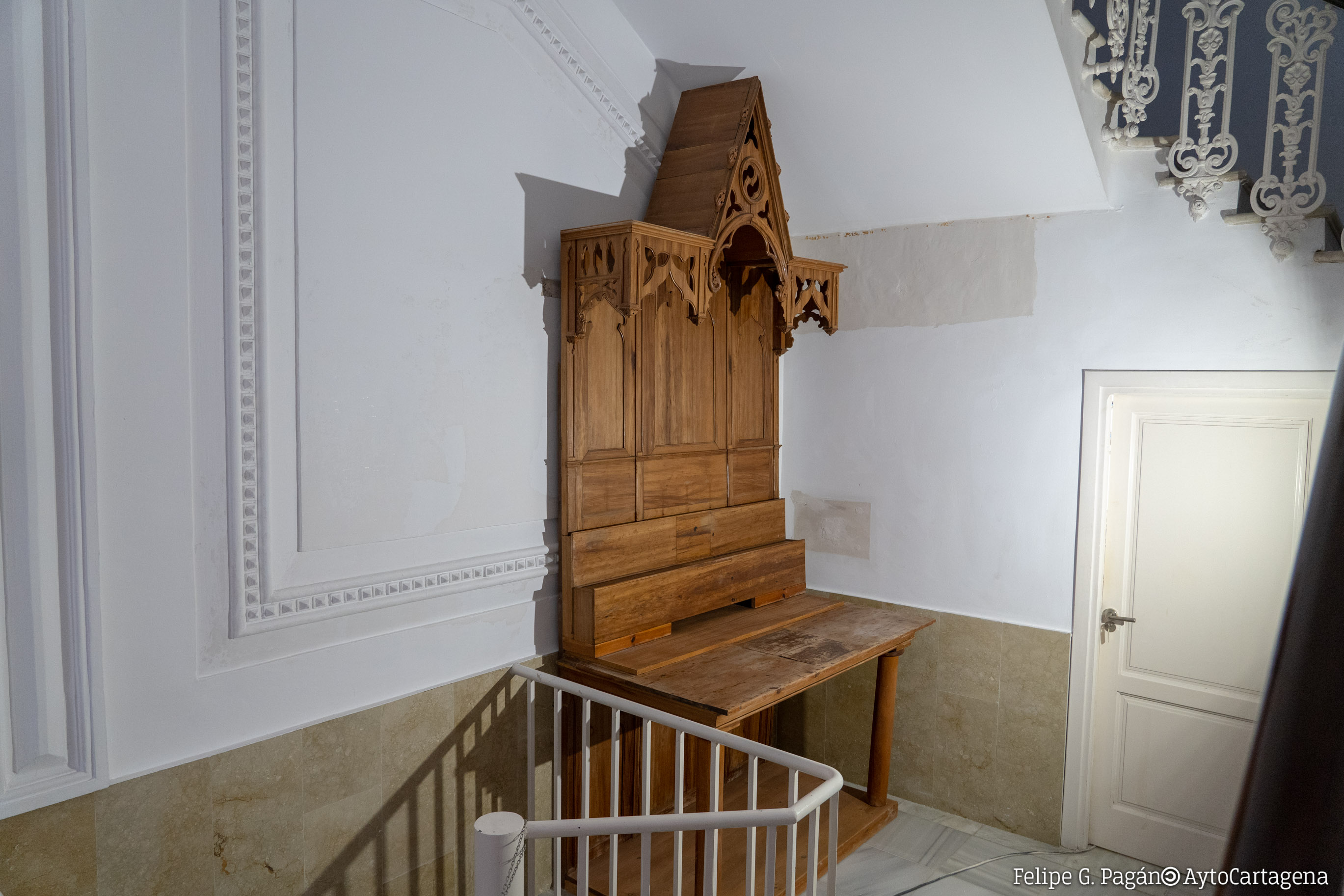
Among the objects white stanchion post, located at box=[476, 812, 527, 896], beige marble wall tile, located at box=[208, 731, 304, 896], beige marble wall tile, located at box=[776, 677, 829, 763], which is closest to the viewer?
white stanchion post, located at box=[476, 812, 527, 896]

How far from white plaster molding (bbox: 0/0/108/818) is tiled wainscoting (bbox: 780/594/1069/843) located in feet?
9.96

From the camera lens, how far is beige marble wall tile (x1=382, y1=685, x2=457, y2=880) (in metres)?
2.64

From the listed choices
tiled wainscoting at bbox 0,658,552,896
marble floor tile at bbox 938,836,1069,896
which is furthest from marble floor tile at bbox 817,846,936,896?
tiled wainscoting at bbox 0,658,552,896

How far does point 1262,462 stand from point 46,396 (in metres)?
3.72

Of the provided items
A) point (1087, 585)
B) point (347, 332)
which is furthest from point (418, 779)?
point (1087, 585)

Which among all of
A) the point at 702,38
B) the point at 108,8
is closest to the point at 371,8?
the point at 108,8

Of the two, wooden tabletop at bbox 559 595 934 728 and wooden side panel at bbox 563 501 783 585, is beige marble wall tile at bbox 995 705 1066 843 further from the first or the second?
wooden side panel at bbox 563 501 783 585

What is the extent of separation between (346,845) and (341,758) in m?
0.27

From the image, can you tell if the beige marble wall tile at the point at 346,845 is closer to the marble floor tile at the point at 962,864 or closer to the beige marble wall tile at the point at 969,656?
the marble floor tile at the point at 962,864

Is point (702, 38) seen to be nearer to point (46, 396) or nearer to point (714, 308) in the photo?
point (714, 308)

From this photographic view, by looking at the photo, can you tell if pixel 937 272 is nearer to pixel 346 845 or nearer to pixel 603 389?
pixel 603 389

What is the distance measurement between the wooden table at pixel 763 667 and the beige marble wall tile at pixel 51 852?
56.2 inches

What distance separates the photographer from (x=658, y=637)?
3209 mm

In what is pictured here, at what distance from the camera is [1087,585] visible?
342cm
